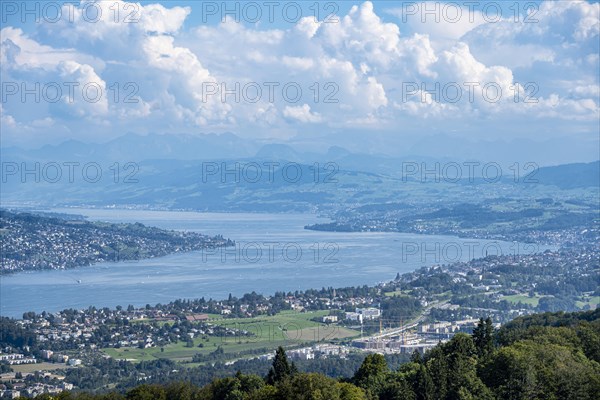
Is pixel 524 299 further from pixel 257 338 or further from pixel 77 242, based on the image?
pixel 77 242

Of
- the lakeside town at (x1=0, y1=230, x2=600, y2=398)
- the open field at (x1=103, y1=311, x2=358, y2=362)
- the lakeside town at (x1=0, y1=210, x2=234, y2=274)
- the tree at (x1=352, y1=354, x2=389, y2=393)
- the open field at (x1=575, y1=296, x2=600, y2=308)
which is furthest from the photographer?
the lakeside town at (x1=0, y1=210, x2=234, y2=274)

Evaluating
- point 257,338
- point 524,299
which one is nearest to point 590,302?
point 524,299

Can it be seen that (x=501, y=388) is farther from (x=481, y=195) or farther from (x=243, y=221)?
(x=481, y=195)

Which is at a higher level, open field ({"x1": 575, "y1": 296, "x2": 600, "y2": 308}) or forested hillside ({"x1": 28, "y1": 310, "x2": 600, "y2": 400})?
forested hillside ({"x1": 28, "y1": 310, "x2": 600, "y2": 400})

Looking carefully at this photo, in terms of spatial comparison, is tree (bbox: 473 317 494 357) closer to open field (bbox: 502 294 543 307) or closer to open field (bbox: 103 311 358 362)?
open field (bbox: 103 311 358 362)

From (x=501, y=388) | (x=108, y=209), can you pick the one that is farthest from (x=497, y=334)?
(x=108, y=209)

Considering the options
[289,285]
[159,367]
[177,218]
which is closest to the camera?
[159,367]

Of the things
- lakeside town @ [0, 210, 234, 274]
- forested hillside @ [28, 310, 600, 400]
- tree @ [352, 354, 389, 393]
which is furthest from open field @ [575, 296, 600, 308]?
lakeside town @ [0, 210, 234, 274]
